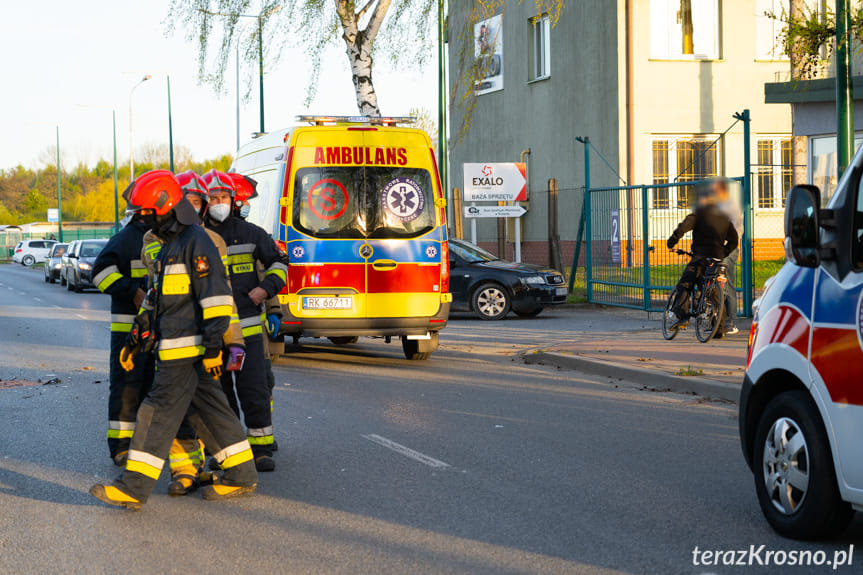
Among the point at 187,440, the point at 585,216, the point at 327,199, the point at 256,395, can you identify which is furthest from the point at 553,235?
the point at 187,440

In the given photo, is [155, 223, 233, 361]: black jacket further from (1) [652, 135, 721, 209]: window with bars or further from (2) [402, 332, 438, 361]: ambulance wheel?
(1) [652, 135, 721, 209]: window with bars

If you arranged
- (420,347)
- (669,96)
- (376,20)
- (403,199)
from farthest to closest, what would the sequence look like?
(669,96)
(376,20)
(420,347)
(403,199)

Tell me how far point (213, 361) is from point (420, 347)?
24.6 ft

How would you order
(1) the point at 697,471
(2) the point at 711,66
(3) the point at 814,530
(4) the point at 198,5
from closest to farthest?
(3) the point at 814,530
(1) the point at 697,471
(4) the point at 198,5
(2) the point at 711,66

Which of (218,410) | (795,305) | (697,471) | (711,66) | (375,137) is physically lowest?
(697,471)

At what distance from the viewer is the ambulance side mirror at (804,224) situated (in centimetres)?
514

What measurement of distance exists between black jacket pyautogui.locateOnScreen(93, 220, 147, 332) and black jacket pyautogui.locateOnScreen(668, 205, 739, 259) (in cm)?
873

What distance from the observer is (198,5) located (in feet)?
82.1

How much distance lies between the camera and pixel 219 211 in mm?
7465

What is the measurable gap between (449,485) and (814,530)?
2.29 m

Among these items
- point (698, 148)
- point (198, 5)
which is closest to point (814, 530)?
point (198, 5)

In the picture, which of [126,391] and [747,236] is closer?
[126,391]

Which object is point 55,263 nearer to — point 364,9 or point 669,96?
point 364,9

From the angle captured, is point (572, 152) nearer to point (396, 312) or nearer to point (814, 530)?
point (396, 312)
